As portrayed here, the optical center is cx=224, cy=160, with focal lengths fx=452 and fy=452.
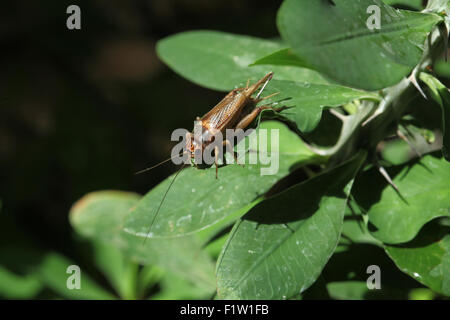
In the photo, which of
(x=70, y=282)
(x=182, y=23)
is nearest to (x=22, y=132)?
(x=182, y=23)

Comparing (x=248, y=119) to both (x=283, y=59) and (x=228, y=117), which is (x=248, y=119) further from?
(x=283, y=59)

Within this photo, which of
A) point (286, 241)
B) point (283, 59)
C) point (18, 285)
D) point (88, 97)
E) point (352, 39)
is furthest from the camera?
point (88, 97)

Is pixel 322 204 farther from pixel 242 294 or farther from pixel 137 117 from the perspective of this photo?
pixel 137 117

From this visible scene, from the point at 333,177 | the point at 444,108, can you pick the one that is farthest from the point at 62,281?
the point at 444,108

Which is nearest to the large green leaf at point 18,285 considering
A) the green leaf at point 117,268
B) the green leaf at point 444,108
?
the green leaf at point 117,268

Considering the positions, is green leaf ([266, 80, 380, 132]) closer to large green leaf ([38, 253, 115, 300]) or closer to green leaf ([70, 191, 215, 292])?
green leaf ([70, 191, 215, 292])

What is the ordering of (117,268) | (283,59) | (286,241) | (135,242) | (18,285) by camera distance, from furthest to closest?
1. (117,268)
2. (18,285)
3. (135,242)
4. (286,241)
5. (283,59)
